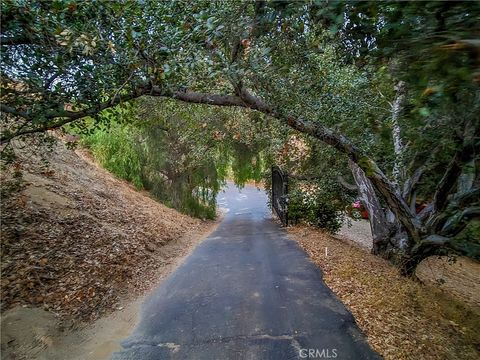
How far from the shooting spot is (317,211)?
9.82m

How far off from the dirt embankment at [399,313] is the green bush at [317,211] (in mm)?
3733

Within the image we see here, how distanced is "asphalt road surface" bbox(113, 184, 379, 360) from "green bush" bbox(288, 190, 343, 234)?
3838mm

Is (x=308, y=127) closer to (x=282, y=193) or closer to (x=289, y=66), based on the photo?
(x=289, y=66)

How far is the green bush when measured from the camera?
967 centimetres

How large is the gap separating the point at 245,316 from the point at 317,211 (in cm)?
659

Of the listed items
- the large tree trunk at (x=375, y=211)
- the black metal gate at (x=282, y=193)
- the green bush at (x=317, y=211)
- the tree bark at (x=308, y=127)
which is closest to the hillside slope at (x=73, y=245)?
the tree bark at (x=308, y=127)

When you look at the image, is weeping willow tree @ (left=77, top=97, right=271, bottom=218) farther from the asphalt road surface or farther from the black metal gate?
the asphalt road surface

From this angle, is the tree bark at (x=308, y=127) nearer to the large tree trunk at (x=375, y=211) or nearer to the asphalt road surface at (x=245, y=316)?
the large tree trunk at (x=375, y=211)

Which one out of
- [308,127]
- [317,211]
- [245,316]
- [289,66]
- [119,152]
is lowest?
[245,316]

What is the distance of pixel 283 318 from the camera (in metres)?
3.70

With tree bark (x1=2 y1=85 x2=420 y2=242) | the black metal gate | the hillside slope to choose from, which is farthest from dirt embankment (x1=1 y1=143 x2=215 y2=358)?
the black metal gate

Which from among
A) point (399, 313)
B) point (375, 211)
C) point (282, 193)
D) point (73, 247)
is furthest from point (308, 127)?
point (282, 193)

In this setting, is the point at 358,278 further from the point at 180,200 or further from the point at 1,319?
the point at 180,200

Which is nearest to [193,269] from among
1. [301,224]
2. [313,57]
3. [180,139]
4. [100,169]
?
[313,57]
